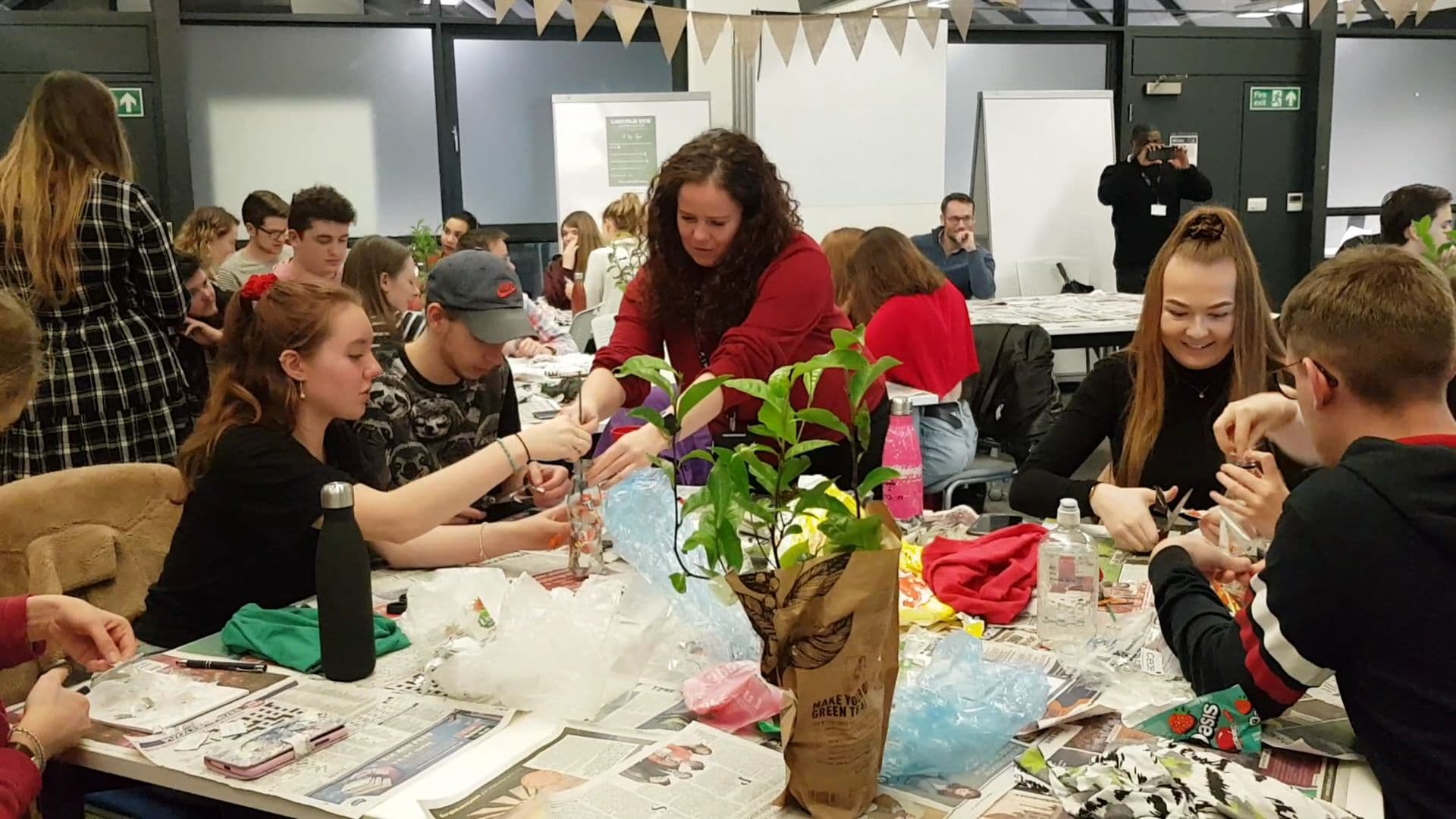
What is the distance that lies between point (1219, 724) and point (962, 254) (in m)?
6.04

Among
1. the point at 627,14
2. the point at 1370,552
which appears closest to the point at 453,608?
the point at 1370,552

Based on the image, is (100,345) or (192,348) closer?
(100,345)

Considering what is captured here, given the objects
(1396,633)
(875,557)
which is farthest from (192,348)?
(1396,633)

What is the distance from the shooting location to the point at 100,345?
3.02 meters

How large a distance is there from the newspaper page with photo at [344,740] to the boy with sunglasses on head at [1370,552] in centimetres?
89

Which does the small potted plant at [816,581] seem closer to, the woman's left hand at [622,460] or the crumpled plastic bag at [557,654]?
the crumpled plastic bag at [557,654]

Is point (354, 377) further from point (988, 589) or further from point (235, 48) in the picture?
point (235, 48)

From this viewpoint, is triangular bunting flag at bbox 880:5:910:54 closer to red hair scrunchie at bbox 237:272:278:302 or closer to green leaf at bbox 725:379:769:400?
red hair scrunchie at bbox 237:272:278:302

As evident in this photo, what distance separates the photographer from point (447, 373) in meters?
2.54

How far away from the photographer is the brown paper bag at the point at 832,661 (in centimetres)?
108

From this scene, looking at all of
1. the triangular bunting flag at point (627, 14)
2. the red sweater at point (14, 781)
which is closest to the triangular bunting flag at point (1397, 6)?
the triangular bunting flag at point (627, 14)

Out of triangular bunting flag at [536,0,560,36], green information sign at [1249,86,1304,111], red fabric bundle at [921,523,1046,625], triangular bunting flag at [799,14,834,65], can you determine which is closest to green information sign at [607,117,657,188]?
triangular bunting flag at [799,14,834,65]

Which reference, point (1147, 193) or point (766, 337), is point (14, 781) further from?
point (1147, 193)

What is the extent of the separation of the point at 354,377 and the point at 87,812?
0.81 m
